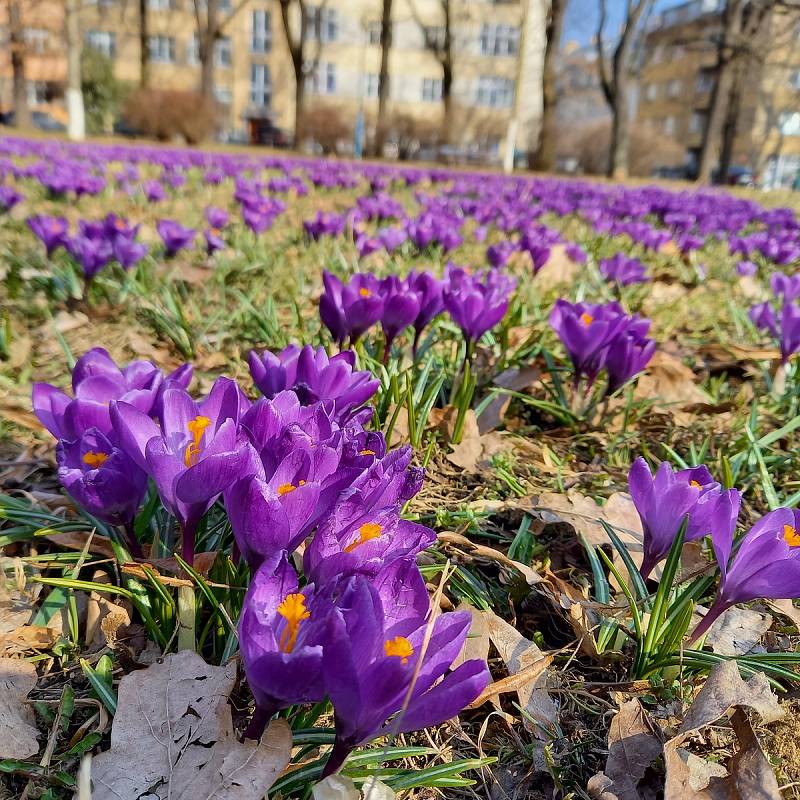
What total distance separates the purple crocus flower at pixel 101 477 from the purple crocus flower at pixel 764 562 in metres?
0.91

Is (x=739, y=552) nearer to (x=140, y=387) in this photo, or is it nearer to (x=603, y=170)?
(x=140, y=387)

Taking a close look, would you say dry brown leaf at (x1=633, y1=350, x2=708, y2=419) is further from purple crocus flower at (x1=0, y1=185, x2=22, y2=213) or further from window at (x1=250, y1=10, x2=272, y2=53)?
window at (x1=250, y1=10, x2=272, y2=53)

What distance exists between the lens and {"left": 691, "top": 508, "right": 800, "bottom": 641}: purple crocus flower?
1.03 m

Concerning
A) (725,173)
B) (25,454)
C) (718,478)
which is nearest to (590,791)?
(718,478)

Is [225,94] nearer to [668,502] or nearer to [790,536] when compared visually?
[668,502]

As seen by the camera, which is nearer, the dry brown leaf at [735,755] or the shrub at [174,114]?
the dry brown leaf at [735,755]

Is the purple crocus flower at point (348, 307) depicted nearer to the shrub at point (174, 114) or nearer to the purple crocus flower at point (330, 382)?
the purple crocus flower at point (330, 382)

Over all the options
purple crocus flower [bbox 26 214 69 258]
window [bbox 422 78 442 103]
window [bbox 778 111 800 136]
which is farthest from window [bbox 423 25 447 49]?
purple crocus flower [bbox 26 214 69 258]

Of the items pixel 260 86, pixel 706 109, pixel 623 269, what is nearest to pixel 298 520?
pixel 623 269

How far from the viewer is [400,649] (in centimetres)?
79

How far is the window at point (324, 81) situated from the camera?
4550 centimetres

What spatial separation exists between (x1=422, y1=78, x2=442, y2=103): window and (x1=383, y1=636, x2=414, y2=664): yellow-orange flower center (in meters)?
49.8

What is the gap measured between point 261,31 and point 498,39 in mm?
15396

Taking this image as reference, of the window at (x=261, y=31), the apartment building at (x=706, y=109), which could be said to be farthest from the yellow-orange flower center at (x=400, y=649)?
the window at (x=261, y=31)
